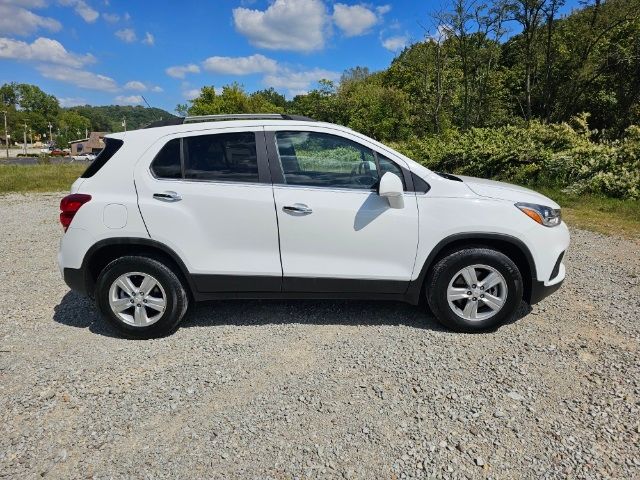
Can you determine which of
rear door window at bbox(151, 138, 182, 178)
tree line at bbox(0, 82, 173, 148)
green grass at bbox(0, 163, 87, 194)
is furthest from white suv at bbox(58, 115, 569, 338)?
tree line at bbox(0, 82, 173, 148)

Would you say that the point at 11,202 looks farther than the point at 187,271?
Yes

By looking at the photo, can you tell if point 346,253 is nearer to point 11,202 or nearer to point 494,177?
point 494,177

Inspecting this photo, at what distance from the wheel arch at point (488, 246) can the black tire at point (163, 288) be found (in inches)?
74.6

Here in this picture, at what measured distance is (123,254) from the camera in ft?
11.3

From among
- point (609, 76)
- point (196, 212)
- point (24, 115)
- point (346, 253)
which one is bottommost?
point (346, 253)

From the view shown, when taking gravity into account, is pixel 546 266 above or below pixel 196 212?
below

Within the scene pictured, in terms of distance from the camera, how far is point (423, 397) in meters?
2.70

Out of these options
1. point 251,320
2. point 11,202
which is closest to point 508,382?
point 251,320

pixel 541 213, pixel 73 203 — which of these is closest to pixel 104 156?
pixel 73 203

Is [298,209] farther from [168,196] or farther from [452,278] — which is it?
[452,278]

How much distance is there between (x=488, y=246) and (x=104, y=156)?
3.19 m

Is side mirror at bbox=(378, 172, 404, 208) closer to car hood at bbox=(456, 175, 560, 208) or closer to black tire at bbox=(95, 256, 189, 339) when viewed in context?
car hood at bbox=(456, 175, 560, 208)

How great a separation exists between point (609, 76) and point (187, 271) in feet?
67.3

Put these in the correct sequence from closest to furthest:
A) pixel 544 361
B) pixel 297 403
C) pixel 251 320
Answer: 1. pixel 297 403
2. pixel 544 361
3. pixel 251 320
